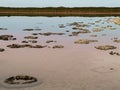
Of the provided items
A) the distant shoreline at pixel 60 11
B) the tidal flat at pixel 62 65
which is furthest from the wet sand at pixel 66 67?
the distant shoreline at pixel 60 11

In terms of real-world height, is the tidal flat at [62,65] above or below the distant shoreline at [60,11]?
above

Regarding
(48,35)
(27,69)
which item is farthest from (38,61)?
(48,35)

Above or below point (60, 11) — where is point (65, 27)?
above

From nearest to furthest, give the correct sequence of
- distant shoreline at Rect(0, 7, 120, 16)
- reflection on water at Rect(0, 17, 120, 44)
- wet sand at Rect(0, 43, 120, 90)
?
wet sand at Rect(0, 43, 120, 90)
reflection on water at Rect(0, 17, 120, 44)
distant shoreline at Rect(0, 7, 120, 16)

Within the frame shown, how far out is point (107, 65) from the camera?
62.7ft

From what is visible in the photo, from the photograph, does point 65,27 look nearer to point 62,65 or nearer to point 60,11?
point 62,65

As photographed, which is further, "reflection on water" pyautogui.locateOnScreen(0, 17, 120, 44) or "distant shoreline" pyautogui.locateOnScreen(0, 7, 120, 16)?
"distant shoreline" pyautogui.locateOnScreen(0, 7, 120, 16)

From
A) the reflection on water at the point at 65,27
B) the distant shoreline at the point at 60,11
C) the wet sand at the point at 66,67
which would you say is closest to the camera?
the wet sand at the point at 66,67

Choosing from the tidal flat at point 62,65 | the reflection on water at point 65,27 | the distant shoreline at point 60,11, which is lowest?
the distant shoreline at point 60,11

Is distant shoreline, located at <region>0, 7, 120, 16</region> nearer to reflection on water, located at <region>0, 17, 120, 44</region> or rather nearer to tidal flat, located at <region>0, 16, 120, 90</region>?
reflection on water, located at <region>0, 17, 120, 44</region>

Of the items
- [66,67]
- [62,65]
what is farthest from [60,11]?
[66,67]

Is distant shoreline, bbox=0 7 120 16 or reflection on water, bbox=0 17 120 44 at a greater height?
reflection on water, bbox=0 17 120 44

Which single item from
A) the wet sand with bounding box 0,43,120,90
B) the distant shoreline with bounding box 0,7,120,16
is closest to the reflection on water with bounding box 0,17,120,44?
the wet sand with bounding box 0,43,120,90

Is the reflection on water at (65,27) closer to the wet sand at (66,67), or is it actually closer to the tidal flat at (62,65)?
the tidal flat at (62,65)
